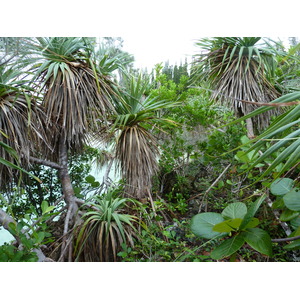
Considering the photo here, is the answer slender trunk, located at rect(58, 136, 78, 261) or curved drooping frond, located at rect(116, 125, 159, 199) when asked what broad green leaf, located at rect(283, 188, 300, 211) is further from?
slender trunk, located at rect(58, 136, 78, 261)

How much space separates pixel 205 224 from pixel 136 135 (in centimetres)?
106

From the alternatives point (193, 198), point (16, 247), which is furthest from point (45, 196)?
point (193, 198)

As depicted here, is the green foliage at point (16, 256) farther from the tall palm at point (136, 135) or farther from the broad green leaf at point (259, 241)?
the broad green leaf at point (259, 241)

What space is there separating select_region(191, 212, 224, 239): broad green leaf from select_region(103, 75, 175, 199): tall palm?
2.90ft

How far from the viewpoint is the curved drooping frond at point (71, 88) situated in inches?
76.7

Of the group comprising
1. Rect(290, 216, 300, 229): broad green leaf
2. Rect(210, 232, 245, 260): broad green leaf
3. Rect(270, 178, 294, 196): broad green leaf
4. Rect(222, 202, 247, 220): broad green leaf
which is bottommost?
Rect(210, 232, 245, 260): broad green leaf

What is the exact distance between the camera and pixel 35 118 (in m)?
1.95

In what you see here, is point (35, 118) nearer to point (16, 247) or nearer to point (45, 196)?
point (45, 196)

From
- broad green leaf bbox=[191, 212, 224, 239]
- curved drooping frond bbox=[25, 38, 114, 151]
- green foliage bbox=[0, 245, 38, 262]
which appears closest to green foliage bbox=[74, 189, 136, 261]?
green foliage bbox=[0, 245, 38, 262]

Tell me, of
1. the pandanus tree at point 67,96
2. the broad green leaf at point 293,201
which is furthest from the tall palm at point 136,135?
the broad green leaf at point 293,201

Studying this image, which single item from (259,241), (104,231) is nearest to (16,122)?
(104,231)

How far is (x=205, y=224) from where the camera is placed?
1.20 meters

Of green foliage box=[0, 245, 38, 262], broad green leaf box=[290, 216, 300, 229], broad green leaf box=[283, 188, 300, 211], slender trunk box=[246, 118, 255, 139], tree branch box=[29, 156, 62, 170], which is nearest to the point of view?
broad green leaf box=[283, 188, 300, 211]

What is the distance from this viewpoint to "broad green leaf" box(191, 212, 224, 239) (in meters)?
1.18
